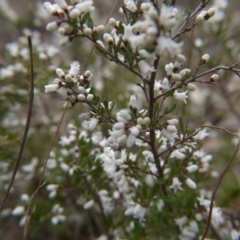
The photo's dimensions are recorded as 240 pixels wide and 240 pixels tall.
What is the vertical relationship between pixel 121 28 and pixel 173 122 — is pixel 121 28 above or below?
above

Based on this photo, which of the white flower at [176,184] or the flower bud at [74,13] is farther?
the white flower at [176,184]

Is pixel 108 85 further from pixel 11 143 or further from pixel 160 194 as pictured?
pixel 160 194

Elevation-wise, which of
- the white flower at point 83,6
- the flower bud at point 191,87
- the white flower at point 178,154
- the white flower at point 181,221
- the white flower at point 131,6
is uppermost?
the white flower at point 131,6

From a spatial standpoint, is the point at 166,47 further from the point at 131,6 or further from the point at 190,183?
the point at 190,183

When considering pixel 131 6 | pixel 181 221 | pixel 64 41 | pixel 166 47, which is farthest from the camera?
pixel 181 221

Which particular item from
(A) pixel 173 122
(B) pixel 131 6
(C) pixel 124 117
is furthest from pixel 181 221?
(B) pixel 131 6

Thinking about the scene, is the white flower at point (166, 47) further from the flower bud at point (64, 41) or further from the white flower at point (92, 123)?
the white flower at point (92, 123)

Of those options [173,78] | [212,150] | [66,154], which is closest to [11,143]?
[66,154]

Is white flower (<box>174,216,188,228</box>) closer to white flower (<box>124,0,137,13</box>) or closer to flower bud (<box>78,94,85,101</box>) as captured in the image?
flower bud (<box>78,94,85,101</box>)

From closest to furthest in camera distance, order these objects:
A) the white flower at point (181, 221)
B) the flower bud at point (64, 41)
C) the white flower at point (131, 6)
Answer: the flower bud at point (64, 41)
the white flower at point (131, 6)
the white flower at point (181, 221)

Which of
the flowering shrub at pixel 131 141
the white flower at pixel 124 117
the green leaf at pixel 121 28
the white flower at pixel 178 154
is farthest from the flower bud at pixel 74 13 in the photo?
the white flower at pixel 178 154
